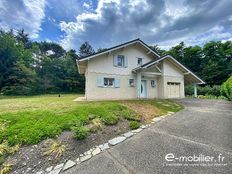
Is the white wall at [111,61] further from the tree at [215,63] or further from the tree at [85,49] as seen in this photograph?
the tree at [85,49]

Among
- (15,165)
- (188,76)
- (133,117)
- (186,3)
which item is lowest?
(15,165)

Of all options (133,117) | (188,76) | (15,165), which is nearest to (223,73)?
(188,76)

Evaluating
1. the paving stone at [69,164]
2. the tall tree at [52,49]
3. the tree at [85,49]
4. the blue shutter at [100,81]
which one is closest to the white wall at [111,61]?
the blue shutter at [100,81]

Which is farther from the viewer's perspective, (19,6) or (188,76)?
(188,76)

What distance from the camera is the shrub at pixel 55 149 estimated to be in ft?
13.2

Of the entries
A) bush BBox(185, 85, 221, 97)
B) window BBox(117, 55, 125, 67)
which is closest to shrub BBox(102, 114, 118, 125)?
window BBox(117, 55, 125, 67)

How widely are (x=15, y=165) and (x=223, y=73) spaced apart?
40.6m

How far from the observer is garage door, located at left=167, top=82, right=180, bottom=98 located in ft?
58.6

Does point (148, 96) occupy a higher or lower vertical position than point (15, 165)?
higher

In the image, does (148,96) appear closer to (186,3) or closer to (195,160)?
(186,3)

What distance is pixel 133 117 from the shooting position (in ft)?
23.3

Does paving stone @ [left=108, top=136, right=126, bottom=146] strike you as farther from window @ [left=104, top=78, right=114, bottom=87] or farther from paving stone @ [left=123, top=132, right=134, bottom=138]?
window @ [left=104, top=78, right=114, bottom=87]

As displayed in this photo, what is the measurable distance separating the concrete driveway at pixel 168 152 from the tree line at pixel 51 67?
1181 inches

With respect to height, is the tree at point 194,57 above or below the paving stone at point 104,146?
above
